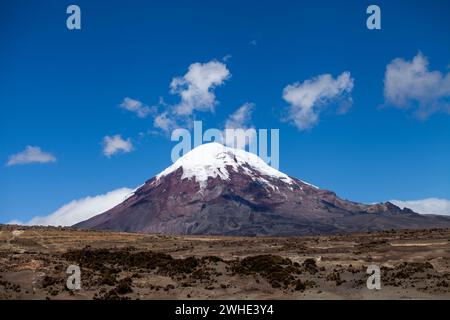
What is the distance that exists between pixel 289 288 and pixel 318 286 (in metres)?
2.98

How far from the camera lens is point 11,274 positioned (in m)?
52.8

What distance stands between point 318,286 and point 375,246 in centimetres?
2917
